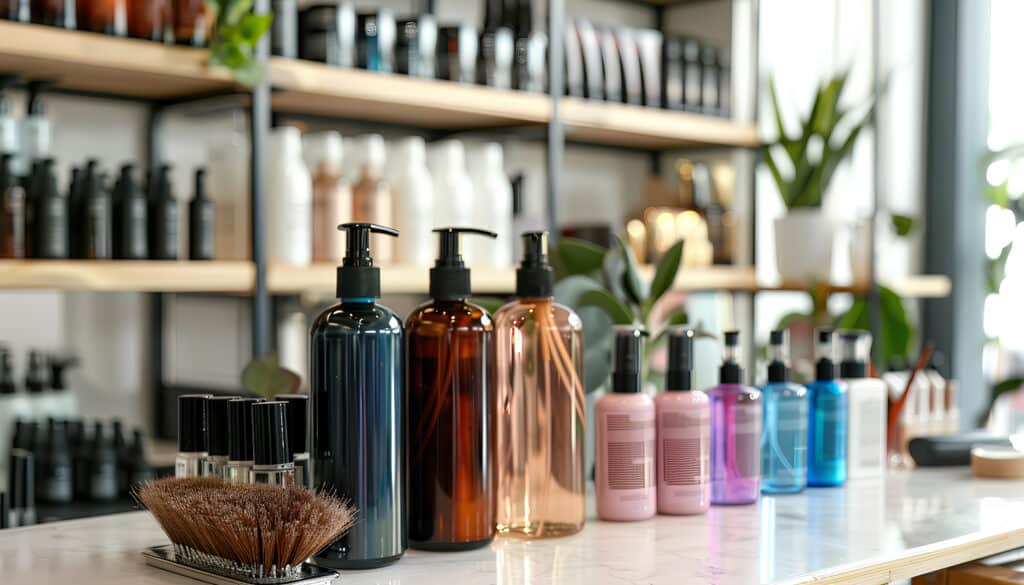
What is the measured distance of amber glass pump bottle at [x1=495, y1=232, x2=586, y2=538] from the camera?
0.99 m

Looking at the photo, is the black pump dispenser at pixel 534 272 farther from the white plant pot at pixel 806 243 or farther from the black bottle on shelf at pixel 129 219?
the white plant pot at pixel 806 243

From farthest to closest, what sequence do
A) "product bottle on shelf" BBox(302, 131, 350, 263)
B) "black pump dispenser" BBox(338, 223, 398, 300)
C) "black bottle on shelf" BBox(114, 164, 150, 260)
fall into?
"product bottle on shelf" BBox(302, 131, 350, 263), "black bottle on shelf" BBox(114, 164, 150, 260), "black pump dispenser" BBox(338, 223, 398, 300)

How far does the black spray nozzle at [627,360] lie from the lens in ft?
3.46

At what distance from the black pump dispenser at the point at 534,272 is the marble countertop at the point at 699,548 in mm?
217

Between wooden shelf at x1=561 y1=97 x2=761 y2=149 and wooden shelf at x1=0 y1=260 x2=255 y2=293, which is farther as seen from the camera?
wooden shelf at x1=561 y1=97 x2=761 y2=149

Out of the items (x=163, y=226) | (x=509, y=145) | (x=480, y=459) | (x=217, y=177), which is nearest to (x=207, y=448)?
(x=480, y=459)

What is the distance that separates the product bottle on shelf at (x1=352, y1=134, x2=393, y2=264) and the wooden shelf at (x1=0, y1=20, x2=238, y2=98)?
29 cm

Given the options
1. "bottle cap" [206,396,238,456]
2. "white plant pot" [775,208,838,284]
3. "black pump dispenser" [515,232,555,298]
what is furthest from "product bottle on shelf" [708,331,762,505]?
"white plant pot" [775,208,838,284]

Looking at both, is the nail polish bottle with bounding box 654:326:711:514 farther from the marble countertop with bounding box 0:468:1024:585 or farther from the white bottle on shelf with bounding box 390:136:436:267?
the white bottle on shelf with bounding box 390:136:436:267

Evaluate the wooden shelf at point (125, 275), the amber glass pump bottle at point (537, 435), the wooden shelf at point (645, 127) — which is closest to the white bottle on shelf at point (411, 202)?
the wooden shelf at point (125, 275)

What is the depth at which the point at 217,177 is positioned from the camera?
2.12 meters

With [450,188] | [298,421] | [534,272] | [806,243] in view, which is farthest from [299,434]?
[806,243]

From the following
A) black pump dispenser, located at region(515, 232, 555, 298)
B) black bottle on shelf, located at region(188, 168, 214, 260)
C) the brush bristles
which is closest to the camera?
the brush bristles

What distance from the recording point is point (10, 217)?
179 cm
